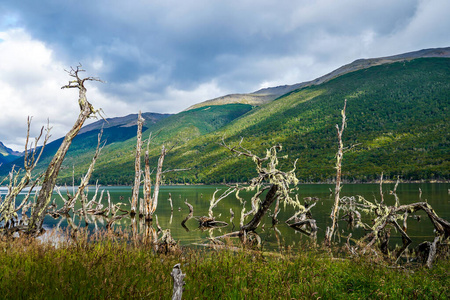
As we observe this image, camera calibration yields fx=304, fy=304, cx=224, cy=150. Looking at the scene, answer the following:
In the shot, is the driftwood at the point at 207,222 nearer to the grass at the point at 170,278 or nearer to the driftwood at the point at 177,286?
the grass at the point at 170,278

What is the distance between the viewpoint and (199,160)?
579ft

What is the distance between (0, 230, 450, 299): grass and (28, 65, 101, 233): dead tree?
1443mm

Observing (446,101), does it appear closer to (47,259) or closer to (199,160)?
(199,160)

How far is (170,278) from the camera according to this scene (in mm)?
5426

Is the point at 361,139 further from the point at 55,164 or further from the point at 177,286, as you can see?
the point at 177,286

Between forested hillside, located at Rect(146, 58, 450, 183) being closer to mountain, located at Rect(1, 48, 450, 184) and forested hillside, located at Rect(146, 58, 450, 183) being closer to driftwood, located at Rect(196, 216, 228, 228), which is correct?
mountain, located at Rect(1, 48, 450, 184)

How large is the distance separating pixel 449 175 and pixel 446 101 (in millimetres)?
76000

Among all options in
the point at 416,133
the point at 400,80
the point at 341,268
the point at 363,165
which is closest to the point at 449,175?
the point at 363,165

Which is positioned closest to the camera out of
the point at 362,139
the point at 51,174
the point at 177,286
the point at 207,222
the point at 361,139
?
the point at 177,286

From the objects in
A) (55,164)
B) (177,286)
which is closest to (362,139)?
(55,164)

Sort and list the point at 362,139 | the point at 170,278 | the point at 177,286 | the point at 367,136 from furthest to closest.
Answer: the point at 367,136 → the point at 362,139 → the point at 170,278 → the point at 177,286

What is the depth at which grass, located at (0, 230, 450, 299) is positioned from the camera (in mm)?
4594

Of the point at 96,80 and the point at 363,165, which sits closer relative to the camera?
the point at 96,80

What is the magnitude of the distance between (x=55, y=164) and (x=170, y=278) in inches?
238
